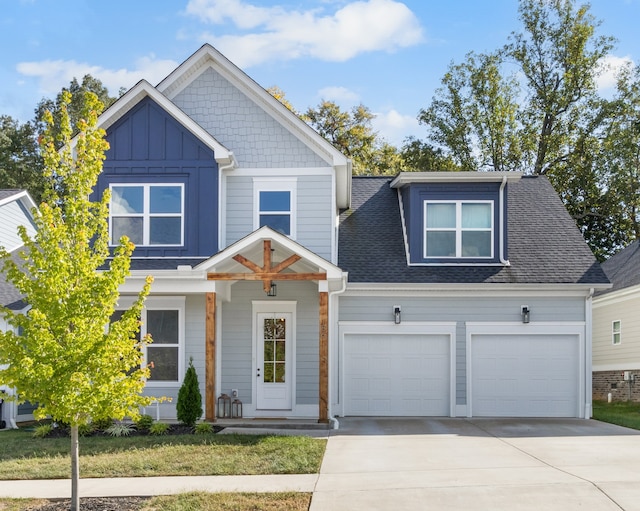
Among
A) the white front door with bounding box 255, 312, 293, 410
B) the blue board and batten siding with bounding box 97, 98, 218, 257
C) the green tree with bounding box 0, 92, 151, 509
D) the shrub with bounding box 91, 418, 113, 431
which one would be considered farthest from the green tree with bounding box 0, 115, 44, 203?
the green tree with bounding box 0, 92, 151, 509

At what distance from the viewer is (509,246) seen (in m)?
18.9

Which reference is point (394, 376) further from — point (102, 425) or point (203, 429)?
point (102, 425)

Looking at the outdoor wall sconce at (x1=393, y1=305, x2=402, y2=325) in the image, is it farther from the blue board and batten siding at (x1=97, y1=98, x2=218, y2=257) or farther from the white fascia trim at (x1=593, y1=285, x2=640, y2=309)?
the white fascia trim at (x1=593, y1=285, x2=640, y2=309)

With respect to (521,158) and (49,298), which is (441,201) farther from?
(521,158)

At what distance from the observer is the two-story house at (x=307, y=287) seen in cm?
1700

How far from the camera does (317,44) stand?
23469 mm

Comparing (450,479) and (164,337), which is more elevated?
(164,337)

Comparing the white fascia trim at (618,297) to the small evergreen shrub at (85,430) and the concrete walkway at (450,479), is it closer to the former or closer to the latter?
the concrete walkway at (450,479)

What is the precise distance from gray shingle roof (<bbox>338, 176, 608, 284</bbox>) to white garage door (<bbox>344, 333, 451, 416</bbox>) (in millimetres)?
1535

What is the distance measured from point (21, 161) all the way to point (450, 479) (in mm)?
34045

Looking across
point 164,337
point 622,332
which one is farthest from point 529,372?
point 164,337

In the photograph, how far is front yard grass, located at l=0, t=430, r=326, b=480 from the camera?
35.1 feet

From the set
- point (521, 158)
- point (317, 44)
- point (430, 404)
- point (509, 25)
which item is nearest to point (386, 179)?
point (317, 44)

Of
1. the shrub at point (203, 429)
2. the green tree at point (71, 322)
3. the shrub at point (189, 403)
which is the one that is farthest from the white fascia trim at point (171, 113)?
the green tree at point (71, 322)
